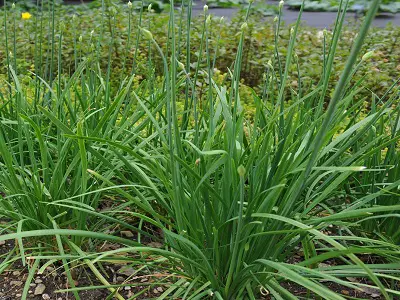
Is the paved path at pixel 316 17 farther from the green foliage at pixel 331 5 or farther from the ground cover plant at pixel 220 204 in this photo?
the ground cover plant at pixel 220 204

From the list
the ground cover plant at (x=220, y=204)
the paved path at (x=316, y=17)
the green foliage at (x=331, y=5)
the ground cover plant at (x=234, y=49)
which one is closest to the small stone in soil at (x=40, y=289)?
the ground cover plant at (x=220, y=204)

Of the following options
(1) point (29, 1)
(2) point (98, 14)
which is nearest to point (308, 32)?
(2) point (98, 14)

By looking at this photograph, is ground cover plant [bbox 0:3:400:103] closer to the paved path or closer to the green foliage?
the paved path

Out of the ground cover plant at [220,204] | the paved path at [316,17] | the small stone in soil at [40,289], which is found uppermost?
the ground cover plant at [220,204]

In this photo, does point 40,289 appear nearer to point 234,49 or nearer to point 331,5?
point 234,49

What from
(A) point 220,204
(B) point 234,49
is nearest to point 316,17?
(B) point 234,49

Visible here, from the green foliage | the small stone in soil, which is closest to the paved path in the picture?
the green foliage

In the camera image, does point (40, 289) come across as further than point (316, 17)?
No

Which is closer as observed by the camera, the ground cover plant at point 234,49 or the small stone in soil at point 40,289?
the small stone in soil at point 40,289

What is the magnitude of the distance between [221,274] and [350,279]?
0.58 meters

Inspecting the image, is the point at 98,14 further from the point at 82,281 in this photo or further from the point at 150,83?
the point at 82,281

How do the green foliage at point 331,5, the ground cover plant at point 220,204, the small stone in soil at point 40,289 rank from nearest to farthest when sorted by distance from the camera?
the ground cover plant at point 220,204 < the small stone in soil at point 40,289 < the green foliage at point 331,5

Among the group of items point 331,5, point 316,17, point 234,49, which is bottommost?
point 316,17

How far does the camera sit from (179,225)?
184cm
